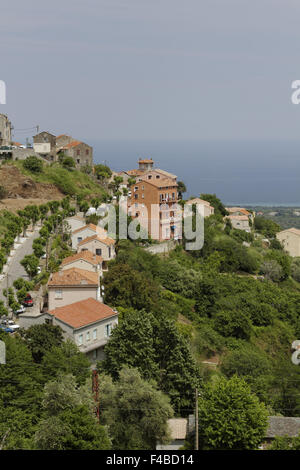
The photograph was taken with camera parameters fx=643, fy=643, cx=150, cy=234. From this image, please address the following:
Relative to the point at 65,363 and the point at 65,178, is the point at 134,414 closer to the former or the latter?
the point at 65,363

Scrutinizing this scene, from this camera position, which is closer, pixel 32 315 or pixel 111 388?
pixel 111 388

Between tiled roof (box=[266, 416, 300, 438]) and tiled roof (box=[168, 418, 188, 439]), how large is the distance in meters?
2.84

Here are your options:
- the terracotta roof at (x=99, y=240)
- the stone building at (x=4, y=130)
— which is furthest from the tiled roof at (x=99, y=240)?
the stone building at (x=4, y=130)

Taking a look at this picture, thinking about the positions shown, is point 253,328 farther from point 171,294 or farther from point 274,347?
point 171,294

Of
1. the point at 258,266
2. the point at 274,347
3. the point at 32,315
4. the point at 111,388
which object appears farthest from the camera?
the point at 258,266

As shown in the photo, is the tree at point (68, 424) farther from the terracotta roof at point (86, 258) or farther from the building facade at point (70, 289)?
the terracotta roof at point (86, 258)

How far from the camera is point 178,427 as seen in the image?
2228cm

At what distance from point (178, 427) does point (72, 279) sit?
10.9m

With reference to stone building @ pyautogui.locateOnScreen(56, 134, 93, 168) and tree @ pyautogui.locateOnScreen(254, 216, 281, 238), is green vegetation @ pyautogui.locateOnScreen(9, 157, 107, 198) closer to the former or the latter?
stone building @ pyautogui.locateOnScreen(56, 134, 93, 168)

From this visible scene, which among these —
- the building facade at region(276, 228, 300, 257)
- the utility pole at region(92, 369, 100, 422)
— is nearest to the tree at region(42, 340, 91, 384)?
the utility pole at region(92, 369, 100, 422)

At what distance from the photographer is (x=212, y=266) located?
46531 mm

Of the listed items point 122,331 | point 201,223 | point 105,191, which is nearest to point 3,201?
point 105,191

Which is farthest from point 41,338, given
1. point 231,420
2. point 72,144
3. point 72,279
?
point 72,144
